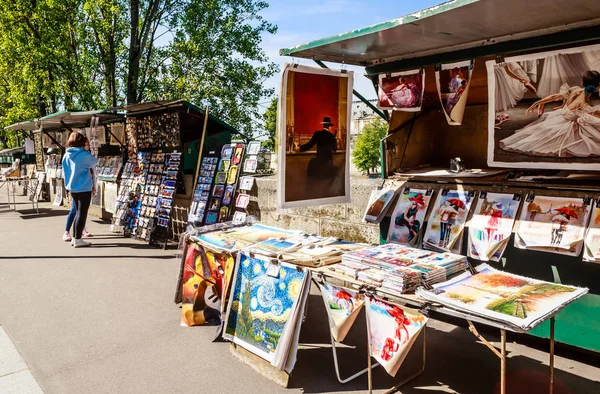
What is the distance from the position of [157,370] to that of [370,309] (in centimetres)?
198

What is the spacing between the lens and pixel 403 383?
344 cm

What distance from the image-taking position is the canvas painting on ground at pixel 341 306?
303cm

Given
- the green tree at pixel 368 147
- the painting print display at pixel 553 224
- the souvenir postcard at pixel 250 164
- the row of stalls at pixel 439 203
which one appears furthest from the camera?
the green tree at pixel 368 147

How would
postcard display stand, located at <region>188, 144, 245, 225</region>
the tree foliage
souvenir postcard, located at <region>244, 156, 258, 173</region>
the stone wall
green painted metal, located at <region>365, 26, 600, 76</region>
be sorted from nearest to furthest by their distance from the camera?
green painted metal, located at <region>365, 26, 600, 76</region>, the stone wall, souvenir postcard, located at <region>244, 156, 258, 173</region>, postcard display stand, located at <region>188, 144, 245, 225</region>, the tree foliage

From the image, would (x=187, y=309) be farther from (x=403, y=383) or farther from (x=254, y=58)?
(x=254, y=58)

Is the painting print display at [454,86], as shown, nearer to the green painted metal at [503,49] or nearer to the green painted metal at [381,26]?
the green painted metal at [503,49]

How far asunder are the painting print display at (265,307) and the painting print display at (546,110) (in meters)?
2.24

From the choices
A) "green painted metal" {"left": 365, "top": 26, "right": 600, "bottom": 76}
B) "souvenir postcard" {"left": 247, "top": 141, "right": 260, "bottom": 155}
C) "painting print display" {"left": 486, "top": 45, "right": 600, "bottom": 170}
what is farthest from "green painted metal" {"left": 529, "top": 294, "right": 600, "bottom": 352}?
"souvenir postcard" {"left": 247, "top": 141, "right": 260, "bottom": 155}

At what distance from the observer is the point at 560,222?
139 inches

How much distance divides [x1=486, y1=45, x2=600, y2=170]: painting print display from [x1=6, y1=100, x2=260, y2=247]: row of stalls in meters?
4.07

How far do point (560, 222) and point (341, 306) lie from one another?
1.95 m

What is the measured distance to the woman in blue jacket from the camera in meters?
8.22

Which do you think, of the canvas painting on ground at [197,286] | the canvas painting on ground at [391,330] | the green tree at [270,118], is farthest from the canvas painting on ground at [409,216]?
the green tree at [270,118]

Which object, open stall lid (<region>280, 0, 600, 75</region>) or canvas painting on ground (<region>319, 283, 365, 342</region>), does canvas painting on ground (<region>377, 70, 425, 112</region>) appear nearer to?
open stall lid (<region>280, 0, 600, 75</region>)
